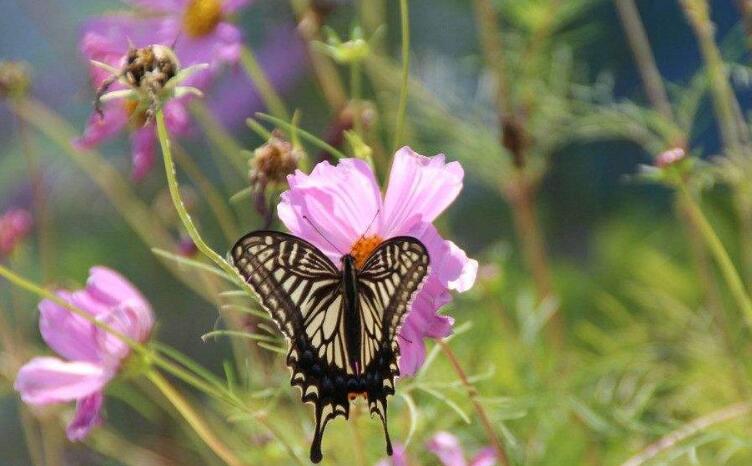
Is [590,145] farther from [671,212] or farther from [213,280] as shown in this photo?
[213,280]

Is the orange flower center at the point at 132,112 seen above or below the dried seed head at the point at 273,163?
below

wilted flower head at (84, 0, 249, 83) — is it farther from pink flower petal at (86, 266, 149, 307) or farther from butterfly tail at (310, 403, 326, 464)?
butterfly tail at (310, 403, 326, 464)

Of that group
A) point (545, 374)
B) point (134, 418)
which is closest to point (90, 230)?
point (134, 418)

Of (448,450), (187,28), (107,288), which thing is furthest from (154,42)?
(448,450)

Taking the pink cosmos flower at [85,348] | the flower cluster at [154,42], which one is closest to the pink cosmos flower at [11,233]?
the flower cluster at [154,42]

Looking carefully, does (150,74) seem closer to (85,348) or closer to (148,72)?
(148,72)

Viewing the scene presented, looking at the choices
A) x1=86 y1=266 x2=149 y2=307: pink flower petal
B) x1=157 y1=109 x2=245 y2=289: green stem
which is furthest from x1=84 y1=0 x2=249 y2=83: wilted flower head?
x1=157 y1=109 x2=245 y2=289: green stem

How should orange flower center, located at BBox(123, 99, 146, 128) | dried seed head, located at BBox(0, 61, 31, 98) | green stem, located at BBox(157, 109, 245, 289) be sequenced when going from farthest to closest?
1. dried seed head, located at BBox(0, 61, 31, 98)
2. orange flower center, located at BBox(123, 99, 146, 128)
3. green stem, located at BBox(157, 109, 245, 289)

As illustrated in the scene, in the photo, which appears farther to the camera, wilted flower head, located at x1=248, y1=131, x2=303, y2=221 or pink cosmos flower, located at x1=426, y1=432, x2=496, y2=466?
pink cosmos flower, located at x1=426, y1=432, x2=496, y2=466

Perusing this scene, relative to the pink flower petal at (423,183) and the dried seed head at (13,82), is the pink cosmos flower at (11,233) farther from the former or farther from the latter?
the pink flower petal at (423,183)
